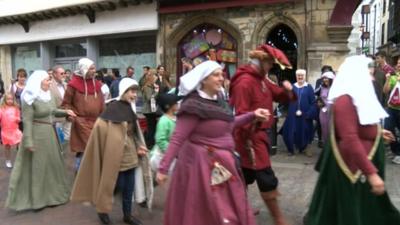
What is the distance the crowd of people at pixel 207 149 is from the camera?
11.5ft

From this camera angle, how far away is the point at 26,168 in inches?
232

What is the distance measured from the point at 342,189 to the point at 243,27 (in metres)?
8.94

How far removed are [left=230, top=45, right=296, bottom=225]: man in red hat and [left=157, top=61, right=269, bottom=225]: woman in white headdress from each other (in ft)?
2.33

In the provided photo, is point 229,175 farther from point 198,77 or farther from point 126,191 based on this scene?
point 126,191

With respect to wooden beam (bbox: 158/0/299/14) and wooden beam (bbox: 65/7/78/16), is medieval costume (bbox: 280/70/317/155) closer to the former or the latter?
wooden beam (bbox: 158/0/299/14)

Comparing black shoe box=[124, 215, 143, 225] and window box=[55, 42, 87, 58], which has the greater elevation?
window box=[55, 42, 87, 58]

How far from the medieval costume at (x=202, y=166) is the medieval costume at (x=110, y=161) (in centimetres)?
142

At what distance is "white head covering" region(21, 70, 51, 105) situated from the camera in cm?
570

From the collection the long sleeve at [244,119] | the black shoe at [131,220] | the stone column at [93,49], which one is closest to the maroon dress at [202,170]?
the long sleeve at [244,119]

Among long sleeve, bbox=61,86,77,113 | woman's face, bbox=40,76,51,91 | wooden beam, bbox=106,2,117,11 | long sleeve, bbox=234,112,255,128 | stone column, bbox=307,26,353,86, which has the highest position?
wooden beam, bbox=106,2,117,11

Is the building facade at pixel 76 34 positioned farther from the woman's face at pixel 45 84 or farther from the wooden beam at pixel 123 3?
the woman's face at pixel 45 84

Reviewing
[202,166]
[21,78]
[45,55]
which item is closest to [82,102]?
[202,166]

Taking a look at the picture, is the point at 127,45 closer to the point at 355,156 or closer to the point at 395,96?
the point at 395,96

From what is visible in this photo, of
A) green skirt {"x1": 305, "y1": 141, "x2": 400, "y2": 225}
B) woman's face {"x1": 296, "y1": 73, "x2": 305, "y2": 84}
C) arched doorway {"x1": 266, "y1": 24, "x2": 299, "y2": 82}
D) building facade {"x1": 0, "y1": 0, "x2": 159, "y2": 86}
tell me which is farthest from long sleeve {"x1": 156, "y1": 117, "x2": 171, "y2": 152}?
building facade {"x1": 0, "y1": 0, "x2": 159, "y2": 86}
